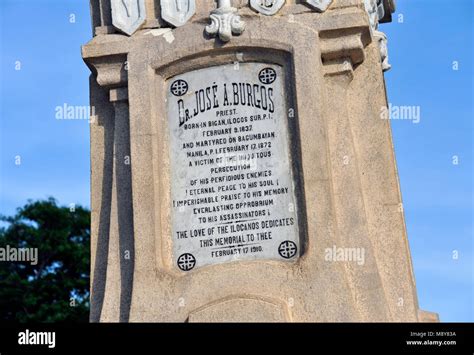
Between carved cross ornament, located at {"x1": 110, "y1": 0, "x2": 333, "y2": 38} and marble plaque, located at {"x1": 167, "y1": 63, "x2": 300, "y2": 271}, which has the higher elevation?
carved cross ornament, located at {"x1": 110, "y1": 0, "x2": 333, "y2": 38}

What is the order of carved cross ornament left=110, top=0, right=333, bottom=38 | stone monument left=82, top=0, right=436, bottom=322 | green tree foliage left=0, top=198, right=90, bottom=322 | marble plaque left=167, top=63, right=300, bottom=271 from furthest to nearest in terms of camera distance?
green tree foliage left=0, top=198, right=90, bottom=322
carved cross ornament left=110, top=0, right=333, bottom=38
marble plaque left=167, top=63, right=300, bottom=271
stone monument left=82, top=0, right=436, bottom=322

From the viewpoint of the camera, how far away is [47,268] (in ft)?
109

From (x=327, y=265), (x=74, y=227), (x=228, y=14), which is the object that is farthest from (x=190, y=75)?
(x=74, y=227)

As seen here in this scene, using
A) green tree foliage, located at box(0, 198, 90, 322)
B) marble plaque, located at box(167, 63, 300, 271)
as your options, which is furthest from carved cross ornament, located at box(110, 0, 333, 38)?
green tree foliage, located at box(0, 198, 90, 322)

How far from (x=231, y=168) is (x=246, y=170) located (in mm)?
172

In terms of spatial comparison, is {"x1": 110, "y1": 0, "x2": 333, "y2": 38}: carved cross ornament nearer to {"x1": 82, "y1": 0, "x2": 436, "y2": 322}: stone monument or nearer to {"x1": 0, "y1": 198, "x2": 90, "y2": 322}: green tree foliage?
{"x1": 82, "y1": 0, "x2": 436, "y2": 322}: stone monument

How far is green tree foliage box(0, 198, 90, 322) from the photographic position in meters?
31.0

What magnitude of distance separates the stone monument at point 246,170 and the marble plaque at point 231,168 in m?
0.02

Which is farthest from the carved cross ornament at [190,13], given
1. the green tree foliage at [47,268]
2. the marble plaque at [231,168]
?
the green tree foliage at [47,268]

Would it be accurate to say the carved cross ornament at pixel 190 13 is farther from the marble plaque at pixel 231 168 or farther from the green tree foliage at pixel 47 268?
the green tree foliage at pixel 47 268

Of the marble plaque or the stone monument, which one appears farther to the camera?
the marble plaque

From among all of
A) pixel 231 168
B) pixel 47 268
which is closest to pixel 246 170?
pixel 231 168

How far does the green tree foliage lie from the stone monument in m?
16.6

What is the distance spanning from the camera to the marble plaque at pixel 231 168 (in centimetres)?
1323
